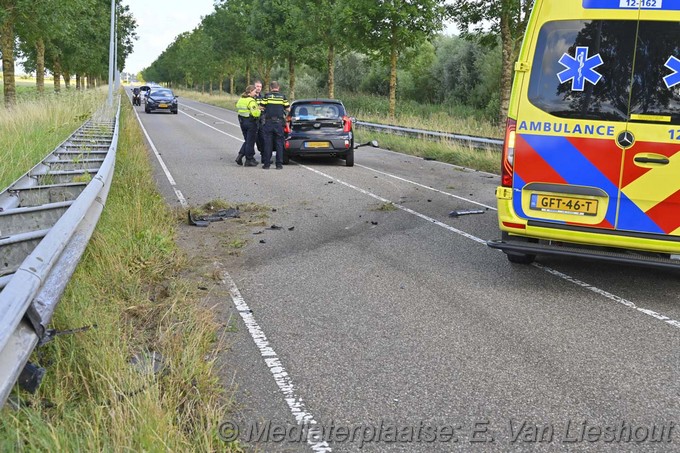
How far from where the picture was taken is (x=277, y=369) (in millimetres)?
4066

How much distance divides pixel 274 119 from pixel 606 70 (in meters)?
9.82

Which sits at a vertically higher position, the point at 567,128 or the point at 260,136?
the point at 567,128

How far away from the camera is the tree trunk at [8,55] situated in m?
20.8

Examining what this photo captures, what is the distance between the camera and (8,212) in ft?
16.7

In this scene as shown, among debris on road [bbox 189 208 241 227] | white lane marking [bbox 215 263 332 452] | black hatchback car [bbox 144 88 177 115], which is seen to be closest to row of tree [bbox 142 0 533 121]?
black hatchback car [bbox 144 88 177 115]

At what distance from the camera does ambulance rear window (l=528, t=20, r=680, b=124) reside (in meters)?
5.31

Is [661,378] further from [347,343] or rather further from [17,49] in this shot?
[17,49]

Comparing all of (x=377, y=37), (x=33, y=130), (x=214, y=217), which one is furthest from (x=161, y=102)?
(x=214, y=217)

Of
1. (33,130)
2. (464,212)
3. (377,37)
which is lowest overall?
(464,212)

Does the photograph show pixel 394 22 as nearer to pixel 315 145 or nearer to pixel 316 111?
pixel 316 111

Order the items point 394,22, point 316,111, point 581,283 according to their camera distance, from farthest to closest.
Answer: point 394,22, point 316,111, point 581,283

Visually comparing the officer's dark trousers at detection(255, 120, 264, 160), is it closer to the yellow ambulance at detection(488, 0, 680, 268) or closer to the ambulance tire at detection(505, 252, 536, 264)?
the ambulance tire at detection(505, 252, 536, 264)

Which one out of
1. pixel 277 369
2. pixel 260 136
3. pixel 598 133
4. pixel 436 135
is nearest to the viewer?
pixel 277 369

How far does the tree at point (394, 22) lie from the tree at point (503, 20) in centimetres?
357
